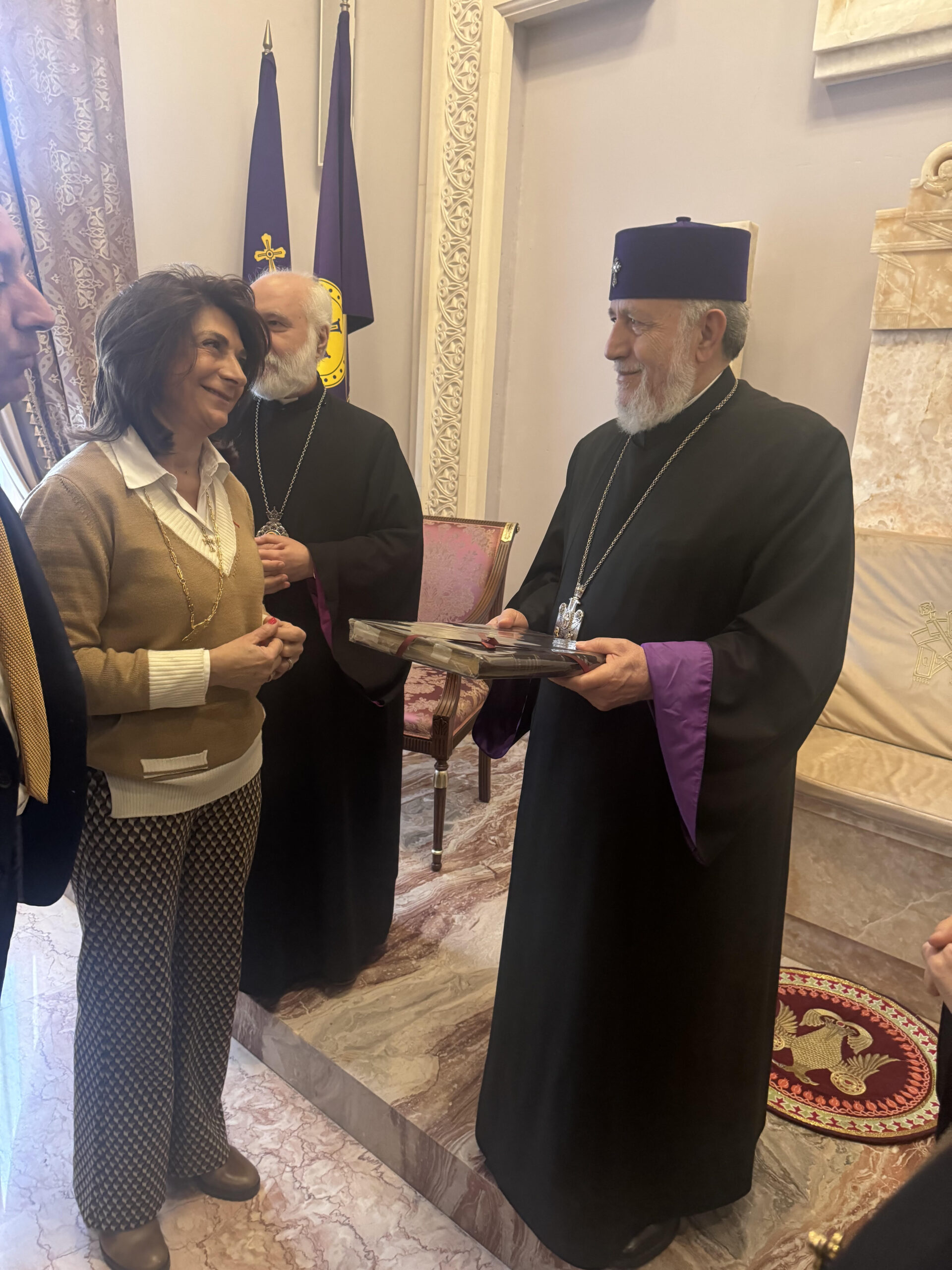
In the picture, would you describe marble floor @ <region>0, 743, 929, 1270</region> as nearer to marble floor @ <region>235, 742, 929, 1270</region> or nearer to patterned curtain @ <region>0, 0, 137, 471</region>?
marble floor @ <region>235, 742, 929, 1270</region>

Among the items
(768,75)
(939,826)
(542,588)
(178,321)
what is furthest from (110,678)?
(768,75)

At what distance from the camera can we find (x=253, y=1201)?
1950mm

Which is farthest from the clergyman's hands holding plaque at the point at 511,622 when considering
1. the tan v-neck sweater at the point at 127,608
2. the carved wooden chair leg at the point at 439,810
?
the carved wooden chair leg at the point at 439,810

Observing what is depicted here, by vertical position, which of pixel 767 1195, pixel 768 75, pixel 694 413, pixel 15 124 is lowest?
pixel 767 1195

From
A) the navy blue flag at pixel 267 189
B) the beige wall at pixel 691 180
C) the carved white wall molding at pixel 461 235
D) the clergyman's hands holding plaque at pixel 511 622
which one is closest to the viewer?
the clergyman's hands holding plaque at pixel 511 622

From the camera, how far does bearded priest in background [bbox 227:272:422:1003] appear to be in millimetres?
2189

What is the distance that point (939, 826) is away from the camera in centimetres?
247

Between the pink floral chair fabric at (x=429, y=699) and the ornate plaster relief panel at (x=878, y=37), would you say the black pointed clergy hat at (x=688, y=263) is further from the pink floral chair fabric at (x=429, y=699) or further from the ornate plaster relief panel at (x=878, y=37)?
the ornate plaster relief panel at (x=878, y=37)

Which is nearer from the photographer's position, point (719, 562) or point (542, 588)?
point (719, 562)

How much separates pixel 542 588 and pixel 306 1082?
4.71 feet

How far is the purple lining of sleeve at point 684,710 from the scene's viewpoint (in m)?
1.39

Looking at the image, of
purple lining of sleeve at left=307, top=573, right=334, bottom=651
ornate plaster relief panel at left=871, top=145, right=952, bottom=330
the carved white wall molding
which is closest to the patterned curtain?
purple lining of sleeve at left=307, top=573, right=334, bottom=651

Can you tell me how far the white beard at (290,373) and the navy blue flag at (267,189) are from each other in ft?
5.57

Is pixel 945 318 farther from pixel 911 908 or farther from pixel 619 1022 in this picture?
pixel 619 1022
